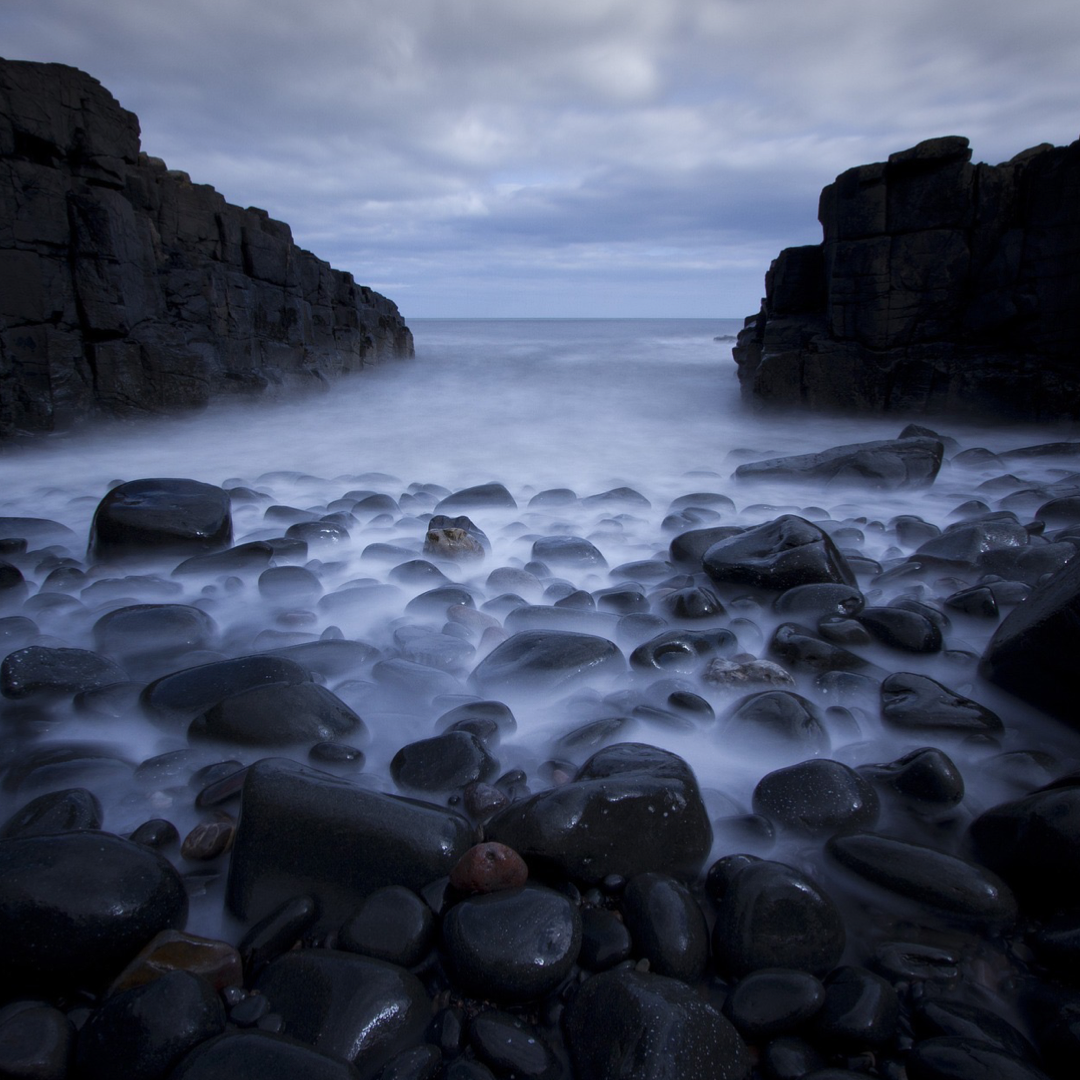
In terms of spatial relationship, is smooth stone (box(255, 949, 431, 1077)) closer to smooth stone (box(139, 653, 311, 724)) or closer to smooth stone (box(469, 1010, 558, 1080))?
smooth stone (box(469, 1010, 558, 1080))

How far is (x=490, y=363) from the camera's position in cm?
1609

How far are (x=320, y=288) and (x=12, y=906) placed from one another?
11569 mm

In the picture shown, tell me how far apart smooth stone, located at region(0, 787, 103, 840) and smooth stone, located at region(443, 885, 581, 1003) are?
83 centimetres

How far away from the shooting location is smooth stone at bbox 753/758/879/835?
4.90 ft

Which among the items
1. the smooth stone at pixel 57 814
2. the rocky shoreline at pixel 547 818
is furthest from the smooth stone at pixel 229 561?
the smooth stone at pixel 57 814

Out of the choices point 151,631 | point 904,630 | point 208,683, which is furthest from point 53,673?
point 904,630

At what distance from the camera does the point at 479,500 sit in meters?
4.14

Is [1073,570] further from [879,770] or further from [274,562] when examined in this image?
[274,562]

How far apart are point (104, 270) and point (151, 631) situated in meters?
5.11

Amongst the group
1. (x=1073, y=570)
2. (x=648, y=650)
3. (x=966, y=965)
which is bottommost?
(x=966, y=965)

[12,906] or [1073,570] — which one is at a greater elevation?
[1073,570]

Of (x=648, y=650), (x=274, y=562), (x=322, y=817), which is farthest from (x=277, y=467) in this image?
(x=322, y=817)

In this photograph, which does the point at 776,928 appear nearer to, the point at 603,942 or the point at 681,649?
the point at 603,942

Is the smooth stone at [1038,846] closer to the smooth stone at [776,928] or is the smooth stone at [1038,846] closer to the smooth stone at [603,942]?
the smooth stone at [776,928]
